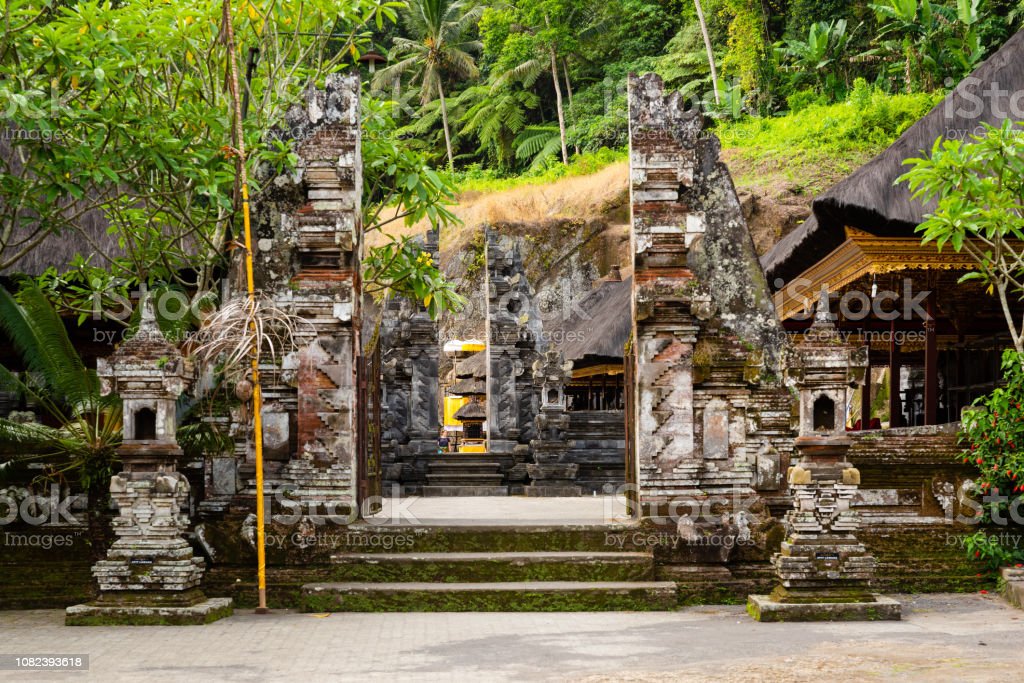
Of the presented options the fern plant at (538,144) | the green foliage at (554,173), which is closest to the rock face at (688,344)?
the green foliage at (554,173)

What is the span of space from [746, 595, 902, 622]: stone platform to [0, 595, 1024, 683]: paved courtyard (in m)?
0.14

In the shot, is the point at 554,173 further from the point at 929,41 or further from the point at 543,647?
the point at 543,647

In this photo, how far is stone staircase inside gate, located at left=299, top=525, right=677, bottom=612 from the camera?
25.5ft

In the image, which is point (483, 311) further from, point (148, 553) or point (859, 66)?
point (148, 553)

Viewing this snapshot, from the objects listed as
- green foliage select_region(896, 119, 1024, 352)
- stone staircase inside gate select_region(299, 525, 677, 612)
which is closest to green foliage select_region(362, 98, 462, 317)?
stone staircase inside gate select_region(299, 525, 677, 612)

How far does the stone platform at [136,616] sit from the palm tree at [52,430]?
1.05m

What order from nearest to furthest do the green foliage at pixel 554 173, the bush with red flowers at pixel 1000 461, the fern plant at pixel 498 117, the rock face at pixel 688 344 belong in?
the bush with red flowers at pixel 1000 461
the rock face at pixel 688 344
the green foliage at pixel 554 173
the fern plant at pixel 498 117

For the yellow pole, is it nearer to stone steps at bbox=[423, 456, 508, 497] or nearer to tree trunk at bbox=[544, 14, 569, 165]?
stone steps at bbox=[423, 456, 508, 497]

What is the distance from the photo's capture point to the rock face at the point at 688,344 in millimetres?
8398

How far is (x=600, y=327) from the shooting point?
905 inches

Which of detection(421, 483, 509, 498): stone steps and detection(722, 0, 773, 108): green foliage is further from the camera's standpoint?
detection(722, 0, 773, 108): green foliage

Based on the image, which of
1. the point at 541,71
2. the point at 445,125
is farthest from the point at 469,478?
the point at 445,125

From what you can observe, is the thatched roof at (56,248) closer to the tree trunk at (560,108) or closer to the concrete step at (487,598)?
the concrete step at (487,598)

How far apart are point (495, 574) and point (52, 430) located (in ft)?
12.1
